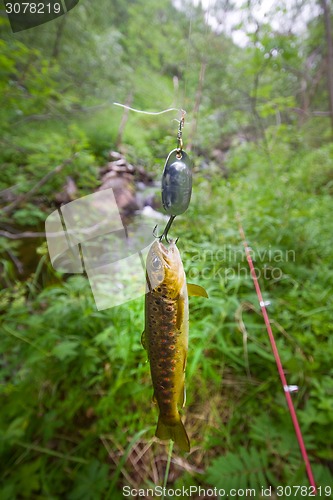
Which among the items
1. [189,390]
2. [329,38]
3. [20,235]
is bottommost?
[189,390]

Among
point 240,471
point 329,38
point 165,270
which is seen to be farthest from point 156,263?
point 329,38

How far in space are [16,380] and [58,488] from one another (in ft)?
2.21

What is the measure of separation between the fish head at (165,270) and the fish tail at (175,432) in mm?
329

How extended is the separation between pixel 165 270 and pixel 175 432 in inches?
16.2

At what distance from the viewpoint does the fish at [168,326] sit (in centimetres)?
46

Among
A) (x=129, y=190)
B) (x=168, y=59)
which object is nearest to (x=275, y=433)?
(x=129, y=190)

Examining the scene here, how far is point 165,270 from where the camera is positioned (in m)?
0.46

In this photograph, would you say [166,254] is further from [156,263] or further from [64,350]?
[64,350]

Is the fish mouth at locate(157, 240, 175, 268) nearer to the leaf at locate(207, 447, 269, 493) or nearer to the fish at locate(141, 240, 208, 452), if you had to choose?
the fish at locate(141, 240, 208, 452)

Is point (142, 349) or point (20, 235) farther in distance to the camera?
point (20, 235)

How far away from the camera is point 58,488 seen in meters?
1.16

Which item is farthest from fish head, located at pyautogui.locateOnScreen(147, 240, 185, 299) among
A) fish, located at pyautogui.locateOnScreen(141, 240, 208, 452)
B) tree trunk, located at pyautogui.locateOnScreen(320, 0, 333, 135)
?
tree trunk, located at pyautogui.locateOnScreen(320, 0, 333, 135)

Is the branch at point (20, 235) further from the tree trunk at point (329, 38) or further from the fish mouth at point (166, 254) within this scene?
the tree trunk at point (329, 38)

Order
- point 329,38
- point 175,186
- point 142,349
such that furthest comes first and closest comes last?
1. point 329,38
2. point 142,349
3. point 175,186
